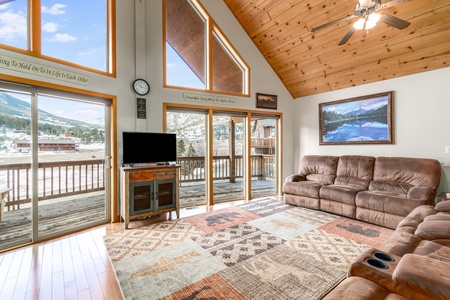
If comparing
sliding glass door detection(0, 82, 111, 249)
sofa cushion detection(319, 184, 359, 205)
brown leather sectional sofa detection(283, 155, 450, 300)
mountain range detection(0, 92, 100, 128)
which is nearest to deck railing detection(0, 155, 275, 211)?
sliding glass door detection(0, 82, 111, 249)

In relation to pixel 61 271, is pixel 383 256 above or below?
above

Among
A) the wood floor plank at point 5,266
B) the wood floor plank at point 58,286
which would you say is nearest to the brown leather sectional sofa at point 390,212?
the wood floor plank at point 58,286

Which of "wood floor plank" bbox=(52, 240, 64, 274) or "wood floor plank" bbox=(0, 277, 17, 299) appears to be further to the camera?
Answer: "wood floor plank" bbox=(52, 240, 64, 274)

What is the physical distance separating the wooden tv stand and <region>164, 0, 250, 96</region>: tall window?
182cm

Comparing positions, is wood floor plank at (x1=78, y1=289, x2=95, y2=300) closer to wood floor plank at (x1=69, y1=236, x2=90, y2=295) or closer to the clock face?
wood floor plank at (x1=69, y1=236, x2=90, y2=295)

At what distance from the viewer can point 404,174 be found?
3648 millimetres

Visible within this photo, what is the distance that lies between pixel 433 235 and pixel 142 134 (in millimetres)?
3785

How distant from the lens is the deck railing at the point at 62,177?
3.17m

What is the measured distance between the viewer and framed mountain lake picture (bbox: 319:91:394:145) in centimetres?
421

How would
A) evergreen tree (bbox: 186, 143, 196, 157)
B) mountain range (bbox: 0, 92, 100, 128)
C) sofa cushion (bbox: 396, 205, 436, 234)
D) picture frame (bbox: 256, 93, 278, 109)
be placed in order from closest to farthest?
sofa cushion (bbox: 396, 205, 436, 234), mountain range (bbox: 0, 92, 100, 128), evergreen tree (bbox: 186, 143, 196, 157), picture frame (bbox: 256, 93, 278, 109)

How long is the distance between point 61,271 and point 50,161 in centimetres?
197

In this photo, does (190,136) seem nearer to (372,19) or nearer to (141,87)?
(141,87)

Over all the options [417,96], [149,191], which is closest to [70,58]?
[149,191]

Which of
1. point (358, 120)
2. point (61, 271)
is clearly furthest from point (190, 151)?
point (358, 120)
